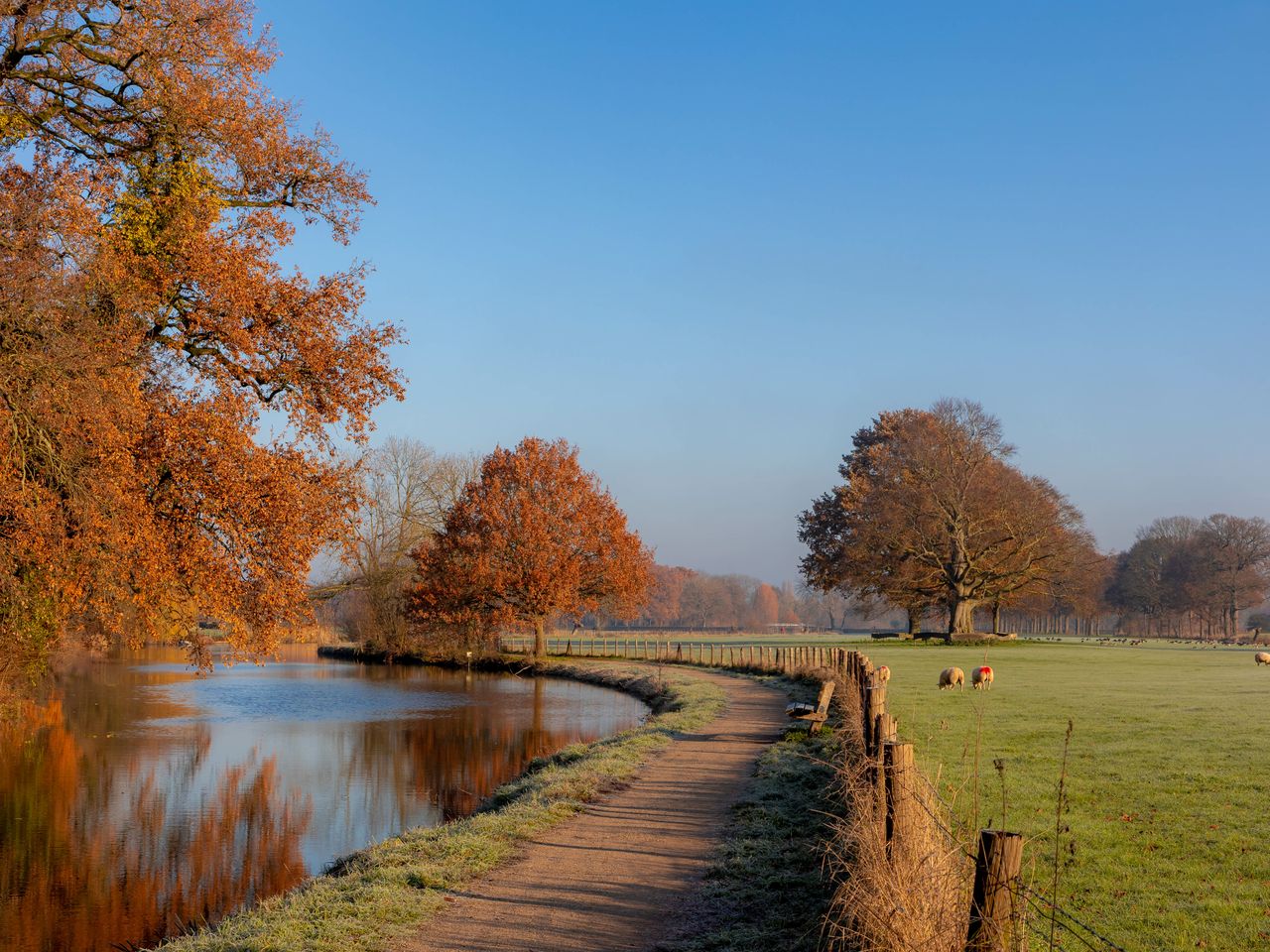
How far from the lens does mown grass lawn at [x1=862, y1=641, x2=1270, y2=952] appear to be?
8.13 meters

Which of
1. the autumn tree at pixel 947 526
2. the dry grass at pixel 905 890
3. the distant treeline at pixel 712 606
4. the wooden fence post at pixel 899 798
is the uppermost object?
the autumn tree at pixel 947 526

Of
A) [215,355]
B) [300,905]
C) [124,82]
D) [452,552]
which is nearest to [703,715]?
[215,355]

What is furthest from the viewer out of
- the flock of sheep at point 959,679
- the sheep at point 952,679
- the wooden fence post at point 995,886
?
the sheep at point 952,679

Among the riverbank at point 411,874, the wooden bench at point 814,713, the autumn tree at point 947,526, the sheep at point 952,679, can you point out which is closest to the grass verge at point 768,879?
the riverbank at point 411,874

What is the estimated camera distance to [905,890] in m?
6.07

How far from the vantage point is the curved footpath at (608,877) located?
7648mm

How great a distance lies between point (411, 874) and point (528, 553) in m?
40.4

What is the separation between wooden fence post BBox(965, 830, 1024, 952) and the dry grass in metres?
0.33

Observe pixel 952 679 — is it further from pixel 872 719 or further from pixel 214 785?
pixel 214 785

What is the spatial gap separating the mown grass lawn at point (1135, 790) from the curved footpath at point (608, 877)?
9.05 feet

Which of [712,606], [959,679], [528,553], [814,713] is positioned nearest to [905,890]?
[814,713]

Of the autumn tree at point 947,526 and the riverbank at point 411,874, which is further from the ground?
the autumn tree at point 947,526

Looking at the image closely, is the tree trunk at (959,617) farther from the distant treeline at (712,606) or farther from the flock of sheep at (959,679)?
the distant treeline at (712,606)

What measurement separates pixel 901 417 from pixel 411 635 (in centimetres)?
3566
